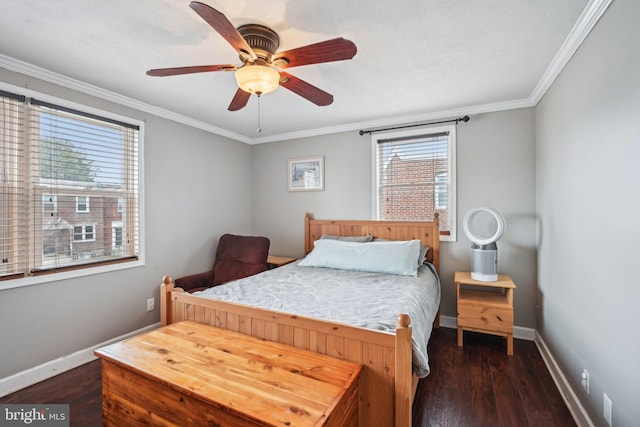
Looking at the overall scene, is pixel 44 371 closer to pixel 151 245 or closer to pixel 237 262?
pixel 151 245

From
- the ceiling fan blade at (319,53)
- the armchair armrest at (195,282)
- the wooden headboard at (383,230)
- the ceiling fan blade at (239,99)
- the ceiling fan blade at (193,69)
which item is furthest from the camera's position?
the wooden headboard at (383,230)

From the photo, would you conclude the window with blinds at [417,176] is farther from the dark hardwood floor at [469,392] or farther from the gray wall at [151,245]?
the gray wall at [151,245]

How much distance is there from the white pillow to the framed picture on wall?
104 cm

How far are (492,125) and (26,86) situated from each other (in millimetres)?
4114

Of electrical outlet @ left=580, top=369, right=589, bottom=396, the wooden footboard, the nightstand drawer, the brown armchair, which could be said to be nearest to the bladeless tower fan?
the nightstand drawer

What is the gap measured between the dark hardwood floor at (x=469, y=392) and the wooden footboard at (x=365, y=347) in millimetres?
573

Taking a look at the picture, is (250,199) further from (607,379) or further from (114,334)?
(607,379)

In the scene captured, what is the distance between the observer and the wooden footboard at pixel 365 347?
4.44 feet

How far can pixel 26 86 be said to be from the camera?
7.11 feet

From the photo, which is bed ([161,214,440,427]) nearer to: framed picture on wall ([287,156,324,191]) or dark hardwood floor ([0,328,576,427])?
dark hardwood floor ([0,328,576,427])

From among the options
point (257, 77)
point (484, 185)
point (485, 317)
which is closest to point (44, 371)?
point (257, 77)

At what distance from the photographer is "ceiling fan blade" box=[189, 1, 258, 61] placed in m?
1.12

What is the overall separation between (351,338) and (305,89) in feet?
5.06

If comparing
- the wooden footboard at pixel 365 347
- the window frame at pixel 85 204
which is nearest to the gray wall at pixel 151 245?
the window frame at pixel 85 204
